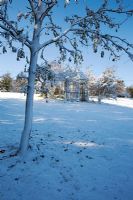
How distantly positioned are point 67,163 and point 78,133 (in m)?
3.84

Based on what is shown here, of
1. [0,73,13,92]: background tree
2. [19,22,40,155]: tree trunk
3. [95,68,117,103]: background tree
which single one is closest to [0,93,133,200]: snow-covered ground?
[19,22,40,155]: tree trunk

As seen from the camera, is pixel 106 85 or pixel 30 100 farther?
pixel 106 85

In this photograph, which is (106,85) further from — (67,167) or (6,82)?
(67,167)

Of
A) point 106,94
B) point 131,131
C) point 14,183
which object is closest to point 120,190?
point 14,183

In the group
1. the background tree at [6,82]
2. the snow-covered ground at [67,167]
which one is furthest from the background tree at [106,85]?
the snow-covered ground at [67,167]

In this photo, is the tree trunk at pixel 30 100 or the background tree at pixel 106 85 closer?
the tree trunk at pixel 30 100

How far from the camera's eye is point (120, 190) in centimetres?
620

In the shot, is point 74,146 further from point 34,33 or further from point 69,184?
point 34,33

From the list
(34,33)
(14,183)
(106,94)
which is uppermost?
(34,33)

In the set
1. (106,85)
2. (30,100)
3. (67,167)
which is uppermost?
(106,85)

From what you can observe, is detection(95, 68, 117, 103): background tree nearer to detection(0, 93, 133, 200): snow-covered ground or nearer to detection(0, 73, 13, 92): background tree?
detection(0, 73, 13, 92): background tree

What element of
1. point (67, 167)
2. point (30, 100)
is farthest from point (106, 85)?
point (67, 167)

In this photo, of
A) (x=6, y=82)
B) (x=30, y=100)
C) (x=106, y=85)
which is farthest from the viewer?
(x=6, y=82)

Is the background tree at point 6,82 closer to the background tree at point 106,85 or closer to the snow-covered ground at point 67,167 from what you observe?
the background tree at point 106,85
